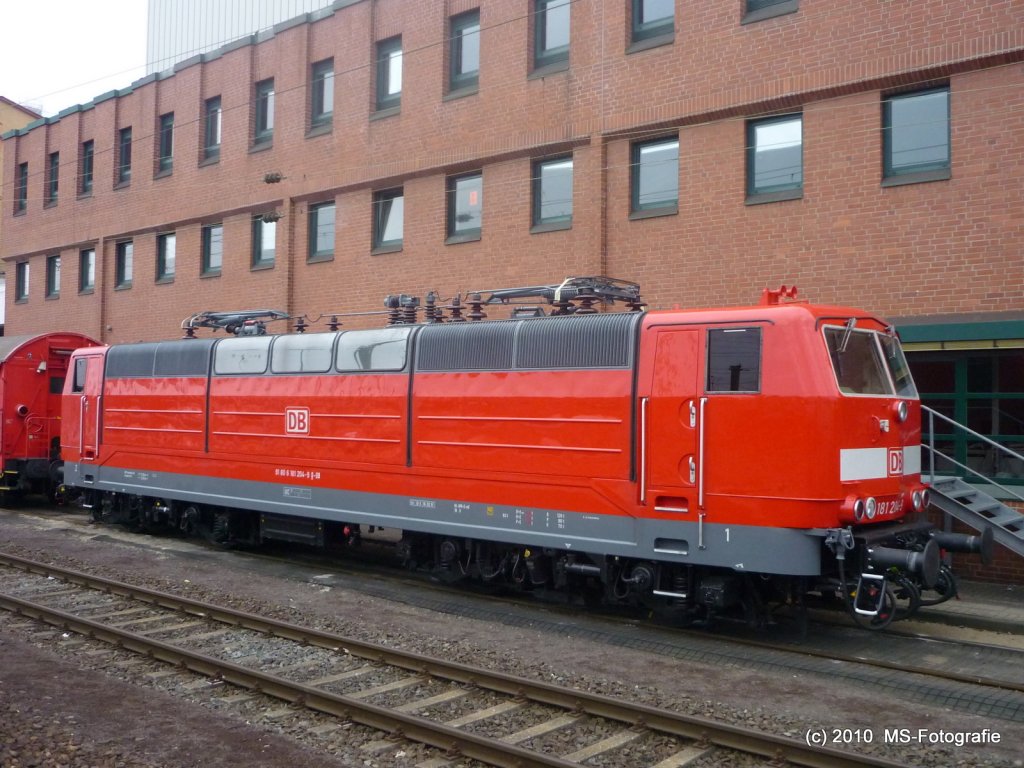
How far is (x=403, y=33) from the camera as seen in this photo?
60.5ft

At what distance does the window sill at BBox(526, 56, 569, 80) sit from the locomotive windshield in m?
8.76

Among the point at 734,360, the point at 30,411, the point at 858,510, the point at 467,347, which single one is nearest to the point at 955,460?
the point at 858,510

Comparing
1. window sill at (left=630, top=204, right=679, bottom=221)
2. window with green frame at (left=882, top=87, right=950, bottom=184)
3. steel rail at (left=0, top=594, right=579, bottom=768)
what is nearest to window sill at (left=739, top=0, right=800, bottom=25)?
window with green frame at (left=882, top=87, right=950, bottom=184)

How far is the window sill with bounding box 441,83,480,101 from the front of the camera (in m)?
17.1

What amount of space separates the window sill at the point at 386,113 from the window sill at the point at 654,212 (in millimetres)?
6152

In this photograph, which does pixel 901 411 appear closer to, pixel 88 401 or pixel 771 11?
pixel 771 11

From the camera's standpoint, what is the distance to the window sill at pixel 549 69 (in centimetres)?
1592

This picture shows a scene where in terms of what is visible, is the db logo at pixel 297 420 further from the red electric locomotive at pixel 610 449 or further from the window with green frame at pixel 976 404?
the window with green frame at pixel 976 404

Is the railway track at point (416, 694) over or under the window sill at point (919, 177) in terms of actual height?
under

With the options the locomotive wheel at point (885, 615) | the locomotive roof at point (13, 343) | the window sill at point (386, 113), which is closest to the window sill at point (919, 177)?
the locomotive wheel at point (885, 615)

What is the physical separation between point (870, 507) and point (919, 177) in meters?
5.92

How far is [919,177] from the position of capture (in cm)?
1215

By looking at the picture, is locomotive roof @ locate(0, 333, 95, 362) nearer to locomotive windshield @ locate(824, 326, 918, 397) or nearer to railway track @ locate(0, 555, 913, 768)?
railway track @ locate(0, 555, 913, 768)

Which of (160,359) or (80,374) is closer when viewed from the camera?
(160,359)
